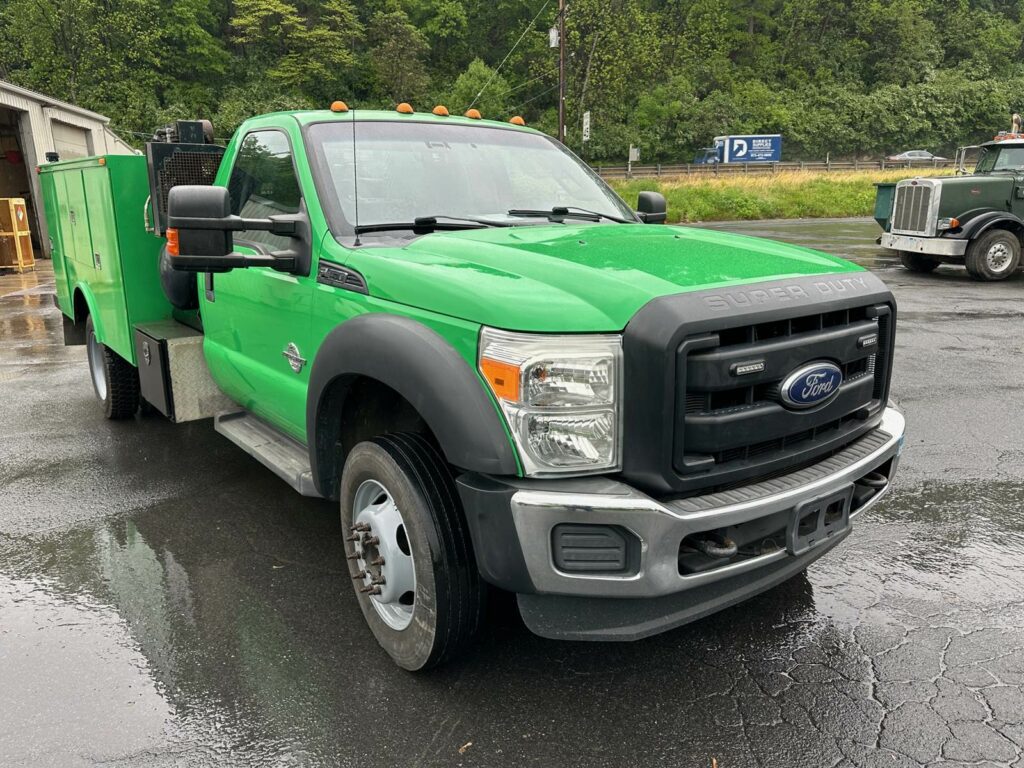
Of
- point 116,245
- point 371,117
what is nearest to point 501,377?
point 371,117

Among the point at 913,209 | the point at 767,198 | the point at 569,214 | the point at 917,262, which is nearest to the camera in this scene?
the point at 569,214

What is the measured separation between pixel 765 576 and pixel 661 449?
709 mm

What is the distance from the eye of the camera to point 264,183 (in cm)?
393

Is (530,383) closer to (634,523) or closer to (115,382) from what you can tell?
(634,523)

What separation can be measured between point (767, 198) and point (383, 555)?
32748 millimetres

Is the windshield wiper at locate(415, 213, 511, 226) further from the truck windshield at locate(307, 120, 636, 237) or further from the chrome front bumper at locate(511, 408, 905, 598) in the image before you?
the chrome front bumper at locate(511, 408, 905, 598)

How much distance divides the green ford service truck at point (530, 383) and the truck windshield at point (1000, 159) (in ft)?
42.3

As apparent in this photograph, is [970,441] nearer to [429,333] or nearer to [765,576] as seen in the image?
[765,576]

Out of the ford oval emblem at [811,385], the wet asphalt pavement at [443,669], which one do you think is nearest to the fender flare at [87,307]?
the wet asphalt pavement at [443,669]

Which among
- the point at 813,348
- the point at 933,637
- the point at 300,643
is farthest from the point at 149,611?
the point at 933,637

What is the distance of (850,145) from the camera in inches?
2736

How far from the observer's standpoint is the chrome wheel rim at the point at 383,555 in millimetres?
2883

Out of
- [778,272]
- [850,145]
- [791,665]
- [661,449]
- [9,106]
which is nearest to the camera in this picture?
[661,449]

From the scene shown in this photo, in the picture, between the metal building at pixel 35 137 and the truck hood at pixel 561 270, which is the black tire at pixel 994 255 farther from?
the metal building at pixel 35 137
